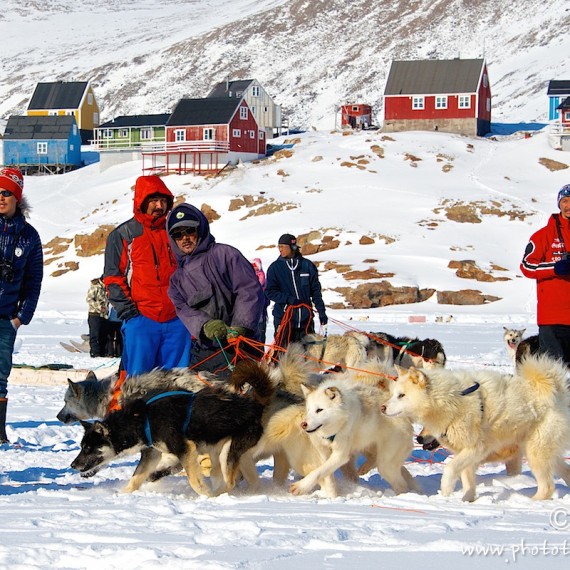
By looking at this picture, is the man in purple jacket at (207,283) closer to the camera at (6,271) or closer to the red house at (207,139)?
the camera at (6,271)

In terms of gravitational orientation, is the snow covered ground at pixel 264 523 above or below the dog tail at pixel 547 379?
below

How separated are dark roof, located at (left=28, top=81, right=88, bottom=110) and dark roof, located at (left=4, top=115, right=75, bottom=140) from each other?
823cm

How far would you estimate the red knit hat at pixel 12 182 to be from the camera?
19.3ft

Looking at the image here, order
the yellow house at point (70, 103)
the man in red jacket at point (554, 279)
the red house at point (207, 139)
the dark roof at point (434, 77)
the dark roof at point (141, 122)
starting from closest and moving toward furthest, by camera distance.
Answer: the man in red jacket at point (554, 279)
the red house at point (207, 139)
the dark roof at point (434, 77)
the dark roof at point (141, 122)
the yellow house at point (70, 103)

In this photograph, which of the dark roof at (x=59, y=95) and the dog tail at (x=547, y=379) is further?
the dark roof at (x=59, y=95)

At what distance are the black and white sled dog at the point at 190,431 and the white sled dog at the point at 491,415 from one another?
78 cm

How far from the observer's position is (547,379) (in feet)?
17.1

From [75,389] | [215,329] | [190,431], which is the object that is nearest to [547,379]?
[215,329]

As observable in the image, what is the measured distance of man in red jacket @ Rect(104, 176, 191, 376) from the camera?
5871 millimetres

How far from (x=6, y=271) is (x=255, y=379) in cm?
192

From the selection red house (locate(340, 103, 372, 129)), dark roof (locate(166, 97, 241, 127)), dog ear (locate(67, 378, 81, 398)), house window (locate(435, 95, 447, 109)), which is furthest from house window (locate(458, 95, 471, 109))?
dog ear (locate(67, 378, 81, 398))

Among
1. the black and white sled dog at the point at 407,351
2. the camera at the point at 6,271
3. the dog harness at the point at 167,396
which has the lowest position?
the black and white sled dog at the point at 407,351

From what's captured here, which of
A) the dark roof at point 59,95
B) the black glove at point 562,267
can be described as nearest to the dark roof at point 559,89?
the dark roof at point 59,95

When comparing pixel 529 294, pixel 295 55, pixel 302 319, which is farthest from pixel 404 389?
pixel 295 55
